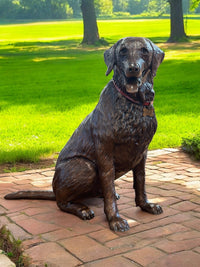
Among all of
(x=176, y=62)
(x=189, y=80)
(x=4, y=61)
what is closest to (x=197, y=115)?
(x=189, y=80)

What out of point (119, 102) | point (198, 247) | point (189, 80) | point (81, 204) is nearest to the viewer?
point (198, 247)

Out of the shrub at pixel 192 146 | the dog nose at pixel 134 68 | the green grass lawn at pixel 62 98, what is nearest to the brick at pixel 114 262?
the dog nose at pixel 134 68

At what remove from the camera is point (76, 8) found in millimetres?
72312

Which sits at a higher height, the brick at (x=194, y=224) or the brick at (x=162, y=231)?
the brick at (x=162, y=231)

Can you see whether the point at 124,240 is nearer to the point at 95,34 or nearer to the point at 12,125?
the point at 12,125

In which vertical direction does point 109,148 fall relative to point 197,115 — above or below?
above

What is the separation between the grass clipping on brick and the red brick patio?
0.19 feet

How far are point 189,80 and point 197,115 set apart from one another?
537cm

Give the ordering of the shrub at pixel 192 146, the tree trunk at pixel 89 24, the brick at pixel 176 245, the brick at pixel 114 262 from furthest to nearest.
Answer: the tree trunk at pixel 89 24, the shrub at pixel 192 146, the brick at pixel 176 245, the brick at pixel 114 262

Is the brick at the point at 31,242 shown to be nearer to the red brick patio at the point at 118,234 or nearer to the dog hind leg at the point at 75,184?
the red brick patio at the point at 118,234

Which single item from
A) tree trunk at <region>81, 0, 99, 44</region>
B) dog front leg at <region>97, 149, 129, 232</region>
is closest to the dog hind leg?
dog front leg at <region>97, 149, 129, 232</region>

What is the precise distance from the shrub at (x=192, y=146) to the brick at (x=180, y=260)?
328 centimetres

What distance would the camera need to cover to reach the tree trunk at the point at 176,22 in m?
28.0

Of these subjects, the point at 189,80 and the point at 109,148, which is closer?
the point at 109,148
